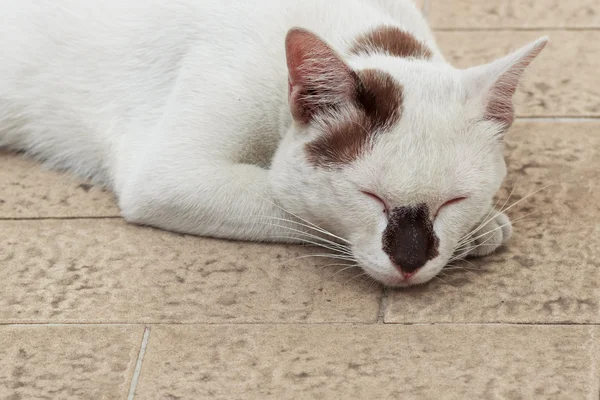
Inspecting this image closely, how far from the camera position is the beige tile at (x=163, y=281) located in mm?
2395

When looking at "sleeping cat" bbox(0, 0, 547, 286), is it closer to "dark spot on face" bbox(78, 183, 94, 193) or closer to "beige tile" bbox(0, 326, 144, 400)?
"dark spot on face" bbox(78, 183, 94, 193)

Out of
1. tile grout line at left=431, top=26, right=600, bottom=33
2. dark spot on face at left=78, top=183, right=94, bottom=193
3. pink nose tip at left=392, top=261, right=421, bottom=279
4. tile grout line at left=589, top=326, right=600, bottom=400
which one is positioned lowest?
tile grout line at left=431, top=26, right=600, bottom=33

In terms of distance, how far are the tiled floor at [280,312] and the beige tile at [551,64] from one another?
0.32 m

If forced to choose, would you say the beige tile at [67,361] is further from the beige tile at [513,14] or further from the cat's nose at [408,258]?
the beige tile at [513,14]

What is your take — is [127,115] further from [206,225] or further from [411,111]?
[411,111]

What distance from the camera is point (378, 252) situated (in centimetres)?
227

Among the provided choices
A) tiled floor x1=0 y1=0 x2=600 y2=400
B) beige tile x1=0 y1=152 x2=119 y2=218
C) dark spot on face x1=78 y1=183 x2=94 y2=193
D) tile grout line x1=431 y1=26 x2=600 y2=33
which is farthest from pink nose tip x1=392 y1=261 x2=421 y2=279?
tile grout line x1=431 y1=26 x2=600 y2=33

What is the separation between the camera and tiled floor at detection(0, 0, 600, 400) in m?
2.12

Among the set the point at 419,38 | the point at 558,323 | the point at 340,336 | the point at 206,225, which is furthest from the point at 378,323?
the point at 419,38

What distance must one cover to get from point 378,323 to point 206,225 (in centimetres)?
60

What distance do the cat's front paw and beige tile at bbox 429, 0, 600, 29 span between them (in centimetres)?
155

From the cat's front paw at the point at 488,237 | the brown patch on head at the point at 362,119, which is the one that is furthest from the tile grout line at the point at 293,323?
the brown patch on head at the point at 362,119

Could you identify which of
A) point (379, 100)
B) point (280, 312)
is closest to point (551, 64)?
point (379, 100)

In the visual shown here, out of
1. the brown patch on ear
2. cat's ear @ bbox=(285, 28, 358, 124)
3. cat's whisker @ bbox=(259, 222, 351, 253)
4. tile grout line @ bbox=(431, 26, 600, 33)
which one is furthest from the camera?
tile grout line @ bbox=(431, 26, 600, 33)
